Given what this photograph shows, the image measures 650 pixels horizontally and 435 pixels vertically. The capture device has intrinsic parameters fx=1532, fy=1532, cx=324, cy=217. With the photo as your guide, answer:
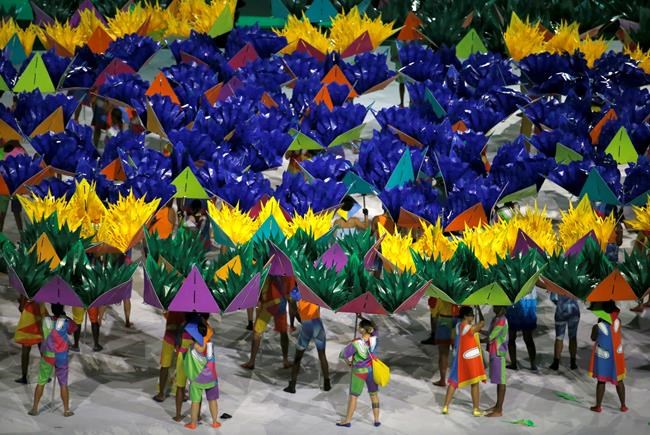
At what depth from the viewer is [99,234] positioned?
14219 millimetres

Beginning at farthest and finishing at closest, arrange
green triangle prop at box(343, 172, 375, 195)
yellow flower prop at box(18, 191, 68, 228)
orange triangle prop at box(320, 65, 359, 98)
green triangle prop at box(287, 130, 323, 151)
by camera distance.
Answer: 1. orange triangle prop at box(320, 65, 359, 98)
2. green triangle prop at box(287, 130, 323, 151)
3. green triangle prop at box(343, 172, 375, 195)
4. yellow flower prop at box(18, 191, 68, 228)

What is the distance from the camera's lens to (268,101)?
59.6 feet

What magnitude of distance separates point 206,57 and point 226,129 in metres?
2.86

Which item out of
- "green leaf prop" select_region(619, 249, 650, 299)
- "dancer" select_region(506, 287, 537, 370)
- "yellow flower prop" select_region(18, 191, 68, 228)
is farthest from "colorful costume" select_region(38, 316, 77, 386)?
"green leaf prop" select_region(619, 249, 650, 299)

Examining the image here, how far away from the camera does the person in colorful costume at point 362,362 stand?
12.9 m

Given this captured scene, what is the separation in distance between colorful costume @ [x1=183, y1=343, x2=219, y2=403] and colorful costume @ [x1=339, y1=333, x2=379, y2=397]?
1.10m

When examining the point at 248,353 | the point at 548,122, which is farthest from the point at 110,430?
the point at 548,122

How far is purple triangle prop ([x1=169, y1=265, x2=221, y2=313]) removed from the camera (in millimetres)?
12703

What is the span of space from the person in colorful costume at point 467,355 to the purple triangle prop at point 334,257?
1.17m

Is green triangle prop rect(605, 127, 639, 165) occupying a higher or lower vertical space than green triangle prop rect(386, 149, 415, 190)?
higher

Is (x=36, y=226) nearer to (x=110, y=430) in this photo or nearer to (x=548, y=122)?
(x=110, y=430)

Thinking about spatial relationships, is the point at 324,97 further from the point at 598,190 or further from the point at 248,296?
the point at 248,296

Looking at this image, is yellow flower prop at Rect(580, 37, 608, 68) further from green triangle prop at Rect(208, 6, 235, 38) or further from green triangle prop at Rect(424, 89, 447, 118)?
green triangle prop at Rect(208, 6, 235, 38)

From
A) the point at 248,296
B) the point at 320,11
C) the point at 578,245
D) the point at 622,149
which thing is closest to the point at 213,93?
the point at 320,11
